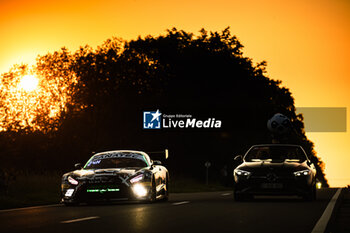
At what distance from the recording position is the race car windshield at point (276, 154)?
2192 cm

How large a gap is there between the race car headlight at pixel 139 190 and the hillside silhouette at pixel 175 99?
138 feet

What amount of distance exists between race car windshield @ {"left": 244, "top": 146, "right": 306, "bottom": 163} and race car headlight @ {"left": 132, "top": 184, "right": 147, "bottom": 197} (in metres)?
4.07

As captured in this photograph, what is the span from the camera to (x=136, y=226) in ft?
38.7

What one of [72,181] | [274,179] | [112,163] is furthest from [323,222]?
[112,163]

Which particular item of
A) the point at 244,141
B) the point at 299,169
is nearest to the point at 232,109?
the point at 244,141

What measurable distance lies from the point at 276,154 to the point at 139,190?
515 cm

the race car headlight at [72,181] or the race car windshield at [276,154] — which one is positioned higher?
the race car windshield at [276,154]

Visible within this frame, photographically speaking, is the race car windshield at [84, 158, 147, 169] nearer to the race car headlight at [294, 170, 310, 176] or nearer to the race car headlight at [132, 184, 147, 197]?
the race car headlight at [132, 184, 147, 197]

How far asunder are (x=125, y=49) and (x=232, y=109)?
11364mm

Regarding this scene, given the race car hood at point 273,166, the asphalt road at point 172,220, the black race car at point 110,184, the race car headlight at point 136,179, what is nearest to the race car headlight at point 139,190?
the black race car at point 110,184

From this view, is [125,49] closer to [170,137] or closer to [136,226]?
[170,137]

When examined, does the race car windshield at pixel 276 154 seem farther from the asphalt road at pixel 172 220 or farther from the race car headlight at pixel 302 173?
the asphalt road at pixel 172 220

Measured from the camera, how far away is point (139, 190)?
19.1 m

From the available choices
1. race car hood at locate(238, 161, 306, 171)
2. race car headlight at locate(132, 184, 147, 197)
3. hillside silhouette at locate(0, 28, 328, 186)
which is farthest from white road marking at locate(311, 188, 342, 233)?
hillside silhouette at locate(0, 28, 328, 186)
